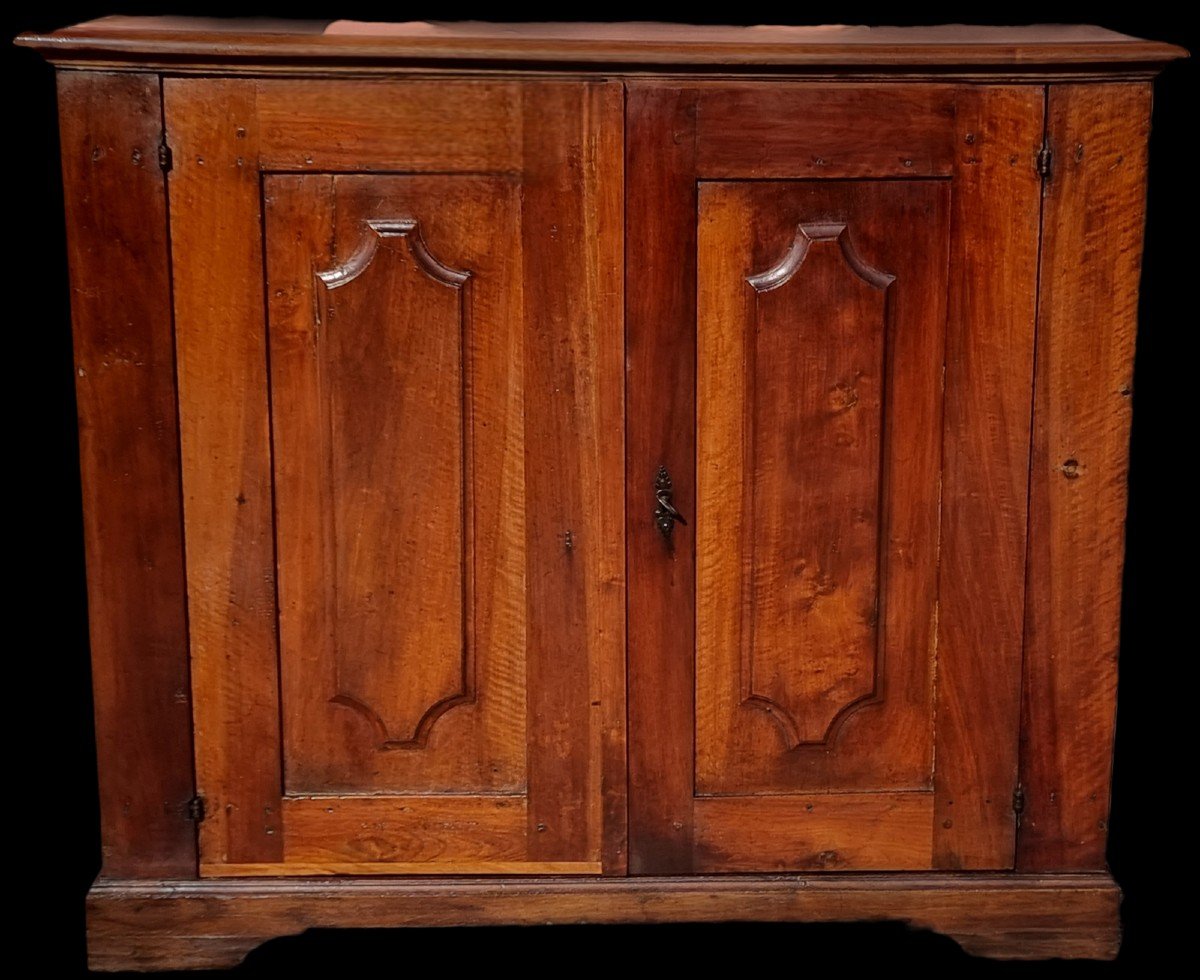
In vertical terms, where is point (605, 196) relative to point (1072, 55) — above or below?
below

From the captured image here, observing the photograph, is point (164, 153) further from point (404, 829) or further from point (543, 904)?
point (543, 904)

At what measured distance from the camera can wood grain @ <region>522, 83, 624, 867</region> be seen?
3.79 metres

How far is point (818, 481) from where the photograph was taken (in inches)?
154

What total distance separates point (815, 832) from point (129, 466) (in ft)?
4.84

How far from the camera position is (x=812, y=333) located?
12.7 feet

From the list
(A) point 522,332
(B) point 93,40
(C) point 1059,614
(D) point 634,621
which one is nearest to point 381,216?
(A) point 522,332

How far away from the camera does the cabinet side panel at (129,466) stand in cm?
376

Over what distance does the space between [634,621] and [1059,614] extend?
804 mm

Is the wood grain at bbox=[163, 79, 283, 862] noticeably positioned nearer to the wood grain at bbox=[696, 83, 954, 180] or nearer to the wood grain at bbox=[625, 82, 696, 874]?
the wood grain at bbox=[625, 82, 696, 874]

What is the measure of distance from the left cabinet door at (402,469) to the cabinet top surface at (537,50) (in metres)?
0.06

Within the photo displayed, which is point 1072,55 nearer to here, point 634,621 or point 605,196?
point 605,196

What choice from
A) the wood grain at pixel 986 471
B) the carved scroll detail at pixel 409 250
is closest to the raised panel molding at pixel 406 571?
the carved scroll detail at pixel 409 250

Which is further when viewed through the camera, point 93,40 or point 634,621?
point 634,621

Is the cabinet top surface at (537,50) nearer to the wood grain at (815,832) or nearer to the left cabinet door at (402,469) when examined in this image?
the left cabinet door at (402,469)
